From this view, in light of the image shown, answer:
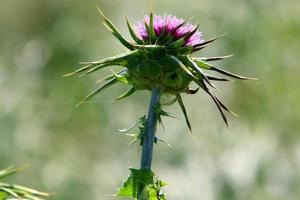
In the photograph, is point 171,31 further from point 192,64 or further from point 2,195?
point 2,195

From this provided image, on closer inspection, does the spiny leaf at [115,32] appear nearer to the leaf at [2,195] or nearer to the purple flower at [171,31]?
the purple flower at [171,31]

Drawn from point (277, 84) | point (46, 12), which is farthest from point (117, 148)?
point (46, 12)

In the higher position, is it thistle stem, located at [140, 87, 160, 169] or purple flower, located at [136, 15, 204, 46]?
purple flower, located at [136, 15, 204, 46]

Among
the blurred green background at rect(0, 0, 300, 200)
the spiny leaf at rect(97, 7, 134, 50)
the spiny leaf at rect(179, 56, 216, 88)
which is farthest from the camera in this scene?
the blurred green background at rect(0, 0, 300, 200)

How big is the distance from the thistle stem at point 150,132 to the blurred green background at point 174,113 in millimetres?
4647

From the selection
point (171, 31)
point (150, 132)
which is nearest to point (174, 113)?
point (171, 31)

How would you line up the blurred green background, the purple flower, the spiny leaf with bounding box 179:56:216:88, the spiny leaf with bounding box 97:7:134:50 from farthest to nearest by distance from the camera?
the blurred green background → the purple flower → the spiny leaf with bounding box 97:7:134:50 → the spiny leaf with bounding box 179:56:216:88

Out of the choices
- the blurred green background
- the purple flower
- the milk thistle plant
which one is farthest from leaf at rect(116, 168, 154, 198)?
the blurred green background

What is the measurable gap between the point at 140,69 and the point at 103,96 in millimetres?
5621

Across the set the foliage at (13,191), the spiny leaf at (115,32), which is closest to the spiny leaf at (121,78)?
the spiny leaf at (115,32)

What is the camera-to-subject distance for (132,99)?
9.38 metres

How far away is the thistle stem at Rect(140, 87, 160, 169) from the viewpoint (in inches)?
128

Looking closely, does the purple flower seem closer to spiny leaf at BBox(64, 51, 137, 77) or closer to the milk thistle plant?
the milk thistle plant

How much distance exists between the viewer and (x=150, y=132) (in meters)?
3.30
